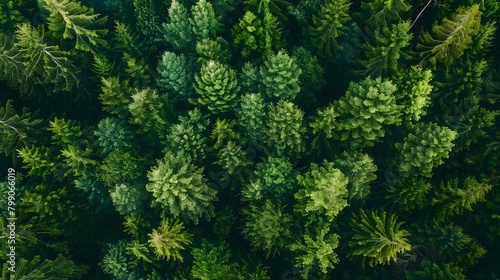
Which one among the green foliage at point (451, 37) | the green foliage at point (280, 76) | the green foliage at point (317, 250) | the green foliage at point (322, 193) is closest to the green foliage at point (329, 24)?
the green foliage at point (280, 76)

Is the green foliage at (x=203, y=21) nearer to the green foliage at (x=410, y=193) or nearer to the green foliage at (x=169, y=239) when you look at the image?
the green foliage at (x=169, y=239)

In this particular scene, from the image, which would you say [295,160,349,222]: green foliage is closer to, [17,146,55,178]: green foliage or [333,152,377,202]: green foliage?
[333,152,377,202]: green foliage

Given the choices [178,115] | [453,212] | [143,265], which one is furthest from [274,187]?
[453,212]

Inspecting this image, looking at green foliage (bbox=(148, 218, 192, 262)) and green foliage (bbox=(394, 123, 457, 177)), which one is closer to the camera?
green foliage (bbox=(394, 123, 457, 177))

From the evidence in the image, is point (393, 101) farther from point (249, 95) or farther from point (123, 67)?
point (123, 67)

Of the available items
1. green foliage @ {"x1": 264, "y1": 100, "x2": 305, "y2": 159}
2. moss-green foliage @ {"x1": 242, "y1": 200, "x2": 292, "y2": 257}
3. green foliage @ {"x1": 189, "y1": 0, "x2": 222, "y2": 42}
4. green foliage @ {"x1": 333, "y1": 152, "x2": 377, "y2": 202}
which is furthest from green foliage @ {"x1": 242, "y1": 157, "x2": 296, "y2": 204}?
green foliage @ {"x1": 189, "y1": 0, "x2": 222, "y2": 42}

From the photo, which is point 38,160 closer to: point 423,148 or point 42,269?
point 42,269
